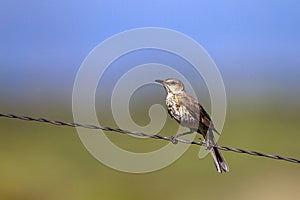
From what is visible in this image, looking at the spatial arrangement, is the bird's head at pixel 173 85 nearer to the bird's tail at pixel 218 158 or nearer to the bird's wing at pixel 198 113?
the bird's wing at pixel 198 113

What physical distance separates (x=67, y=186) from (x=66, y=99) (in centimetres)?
1866

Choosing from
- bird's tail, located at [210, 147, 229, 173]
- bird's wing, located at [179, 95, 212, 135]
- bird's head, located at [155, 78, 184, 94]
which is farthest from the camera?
bird's head, located at [155, 78, 184, 94]

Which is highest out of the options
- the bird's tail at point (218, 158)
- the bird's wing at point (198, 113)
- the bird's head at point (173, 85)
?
the bird's head at point (173, 85)

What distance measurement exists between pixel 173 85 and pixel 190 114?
15.8 inches

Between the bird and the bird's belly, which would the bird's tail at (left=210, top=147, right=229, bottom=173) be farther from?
the bird's belly

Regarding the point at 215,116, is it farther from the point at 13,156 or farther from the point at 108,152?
the point at 13,156

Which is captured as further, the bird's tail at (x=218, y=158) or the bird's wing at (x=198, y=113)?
the bird's wing at (x=198, y=113)

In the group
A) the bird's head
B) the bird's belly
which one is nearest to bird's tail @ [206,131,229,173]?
the bird's belly

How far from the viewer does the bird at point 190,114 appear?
586 centimetres

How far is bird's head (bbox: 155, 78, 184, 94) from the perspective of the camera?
20.5 ft

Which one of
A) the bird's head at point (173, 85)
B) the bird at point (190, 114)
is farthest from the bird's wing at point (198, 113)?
the bird's head at point (173, 85)

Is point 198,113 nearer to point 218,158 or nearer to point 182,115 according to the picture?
point 182,115

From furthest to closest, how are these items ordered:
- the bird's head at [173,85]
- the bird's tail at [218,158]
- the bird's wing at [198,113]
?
1. the bird's head at [173,85]
2. the bird's wing at [198,113]
3. the bird's tail at [218,158]

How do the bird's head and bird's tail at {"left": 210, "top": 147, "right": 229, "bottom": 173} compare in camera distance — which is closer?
bird's tail at {"left": 210, "top": 147, "right": 229, "bottom": 173}
